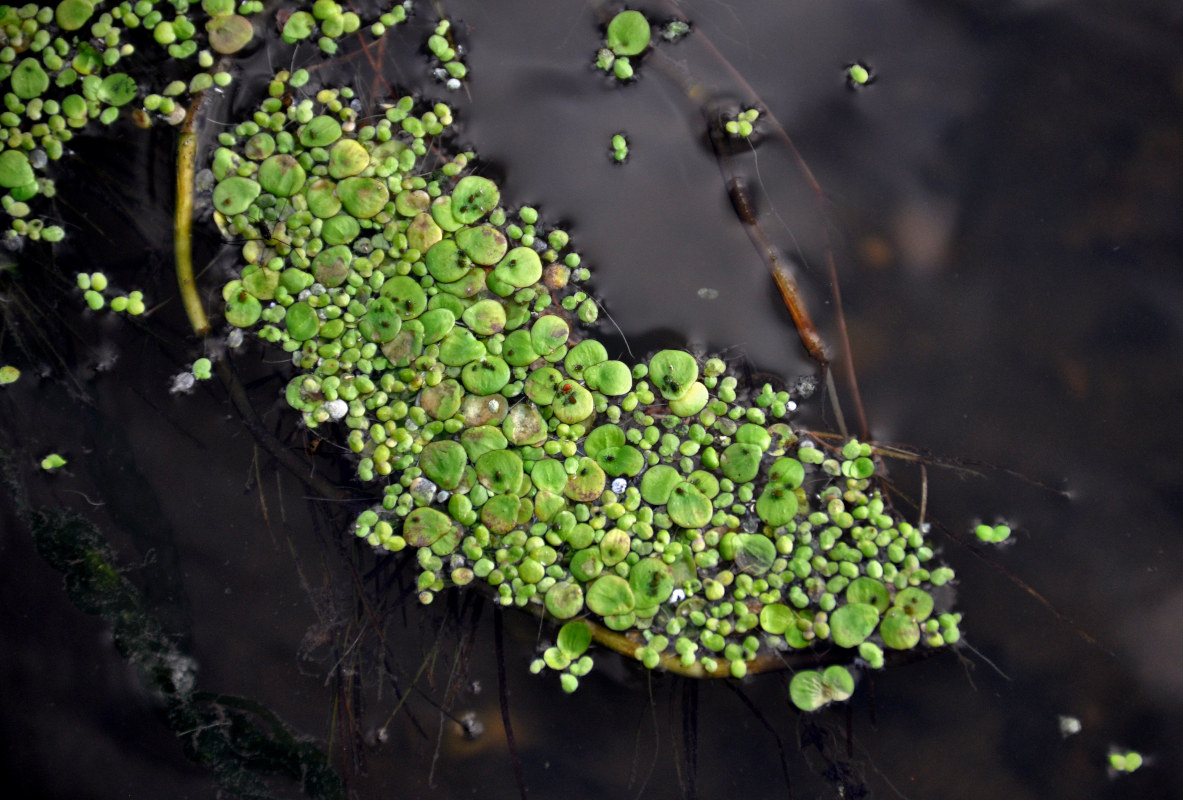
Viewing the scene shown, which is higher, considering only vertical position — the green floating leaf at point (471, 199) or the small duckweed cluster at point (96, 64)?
the small duckweed cluster at point (96, 64)

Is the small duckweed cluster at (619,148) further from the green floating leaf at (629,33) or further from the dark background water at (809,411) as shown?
the green floating leaf at (629,33)

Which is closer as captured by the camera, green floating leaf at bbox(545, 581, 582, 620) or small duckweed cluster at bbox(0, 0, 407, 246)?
green floating leaf at bbox(545, 581, 582, 620)

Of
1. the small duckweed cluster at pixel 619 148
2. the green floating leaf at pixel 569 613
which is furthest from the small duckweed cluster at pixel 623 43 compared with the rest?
the green floating leaf at pixel 569 613

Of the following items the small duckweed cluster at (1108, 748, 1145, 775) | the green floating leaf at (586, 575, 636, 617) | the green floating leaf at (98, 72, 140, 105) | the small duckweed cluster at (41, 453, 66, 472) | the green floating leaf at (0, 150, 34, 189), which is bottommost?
the small duckweed cluster at (1108, 748, 1145, 775)

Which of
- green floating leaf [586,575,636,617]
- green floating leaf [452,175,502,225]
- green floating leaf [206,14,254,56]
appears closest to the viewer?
green floating leaf [586,575,636,617]

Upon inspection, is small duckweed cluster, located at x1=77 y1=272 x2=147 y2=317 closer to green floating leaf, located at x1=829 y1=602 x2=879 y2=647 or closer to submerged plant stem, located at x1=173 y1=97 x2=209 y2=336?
submerged plant stem, located at x1=173 y1=97 x2=209 y2=336

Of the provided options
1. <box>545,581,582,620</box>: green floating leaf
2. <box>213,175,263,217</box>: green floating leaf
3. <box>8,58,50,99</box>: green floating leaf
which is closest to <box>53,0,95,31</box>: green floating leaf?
<box>8,58,50,99</box>: green floating leaf

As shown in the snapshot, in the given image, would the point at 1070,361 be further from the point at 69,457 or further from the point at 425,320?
the point at 69,457

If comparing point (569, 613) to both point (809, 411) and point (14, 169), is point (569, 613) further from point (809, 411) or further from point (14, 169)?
point (14, 169)

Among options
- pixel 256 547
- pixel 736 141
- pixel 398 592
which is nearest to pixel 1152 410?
pixel 736 141
